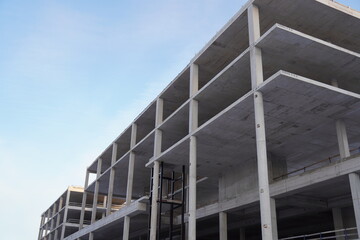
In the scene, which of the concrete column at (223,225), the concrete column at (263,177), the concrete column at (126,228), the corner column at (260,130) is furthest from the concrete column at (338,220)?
the concrete column at (126,228)

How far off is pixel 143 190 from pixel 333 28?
112ft

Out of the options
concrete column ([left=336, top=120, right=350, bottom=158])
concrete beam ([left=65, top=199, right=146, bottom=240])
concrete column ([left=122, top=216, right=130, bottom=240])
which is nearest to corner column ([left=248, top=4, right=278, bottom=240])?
concrete column ([left=336, top=120, right=350, bottom=158])

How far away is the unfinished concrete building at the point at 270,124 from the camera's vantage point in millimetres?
20953

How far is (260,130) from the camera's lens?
67.2 ft

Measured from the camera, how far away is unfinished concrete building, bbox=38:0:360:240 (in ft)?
68.7

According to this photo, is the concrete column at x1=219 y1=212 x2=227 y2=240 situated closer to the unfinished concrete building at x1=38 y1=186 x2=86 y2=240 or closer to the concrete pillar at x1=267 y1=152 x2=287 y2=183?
the concrete pillar at x1=267 y1=152 x2=287 y2=183

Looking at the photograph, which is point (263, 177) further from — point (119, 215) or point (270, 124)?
point (119, 215)

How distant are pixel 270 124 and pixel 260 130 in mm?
4716

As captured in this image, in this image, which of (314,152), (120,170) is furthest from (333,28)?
(120,170)

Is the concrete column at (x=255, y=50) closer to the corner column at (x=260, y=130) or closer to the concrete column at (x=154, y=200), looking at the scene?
the corner column at (x=260, y=130)

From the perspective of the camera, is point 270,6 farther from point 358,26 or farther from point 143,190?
point 143,190

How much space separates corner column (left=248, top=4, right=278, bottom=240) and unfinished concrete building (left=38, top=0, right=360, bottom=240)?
0.06 m

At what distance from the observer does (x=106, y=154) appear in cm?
4703

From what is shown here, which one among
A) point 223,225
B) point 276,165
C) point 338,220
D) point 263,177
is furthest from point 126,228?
point 263,177
